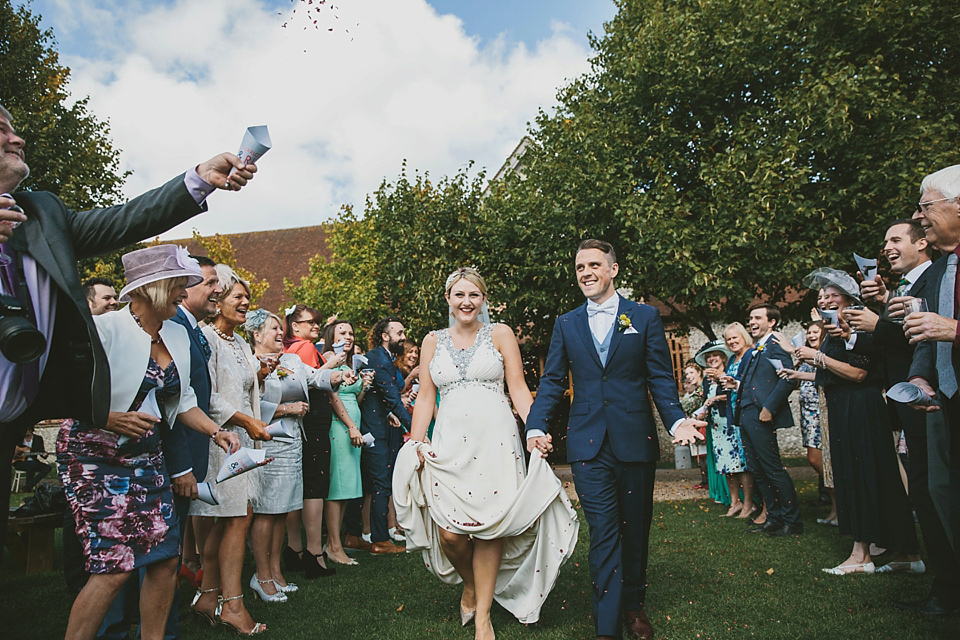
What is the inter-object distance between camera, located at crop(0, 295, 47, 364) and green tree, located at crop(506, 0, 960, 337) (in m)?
12.8

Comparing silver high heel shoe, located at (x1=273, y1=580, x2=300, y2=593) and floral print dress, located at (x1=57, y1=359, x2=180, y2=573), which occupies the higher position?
floral print dress, located at (x1=57, y1=359, x2=180, y2=573)

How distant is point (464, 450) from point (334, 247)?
2440 cm

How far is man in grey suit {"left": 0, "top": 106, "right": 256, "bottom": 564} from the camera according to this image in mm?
2307

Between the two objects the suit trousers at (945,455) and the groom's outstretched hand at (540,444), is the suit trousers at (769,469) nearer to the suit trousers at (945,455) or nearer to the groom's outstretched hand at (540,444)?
the suit trousers at (945,455)

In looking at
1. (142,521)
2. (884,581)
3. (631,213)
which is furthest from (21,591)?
(631,213)

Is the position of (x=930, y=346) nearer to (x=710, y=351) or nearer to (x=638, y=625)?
(x=638, y=625)

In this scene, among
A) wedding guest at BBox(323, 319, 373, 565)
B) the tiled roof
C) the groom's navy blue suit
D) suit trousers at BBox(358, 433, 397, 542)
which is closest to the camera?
the groom's navy blue suit

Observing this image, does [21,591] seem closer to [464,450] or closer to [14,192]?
[464,450]

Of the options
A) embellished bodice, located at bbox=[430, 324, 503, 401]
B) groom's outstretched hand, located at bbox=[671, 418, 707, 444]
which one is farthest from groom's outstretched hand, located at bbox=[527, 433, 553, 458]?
groom's outstretched hand, located at bbox=[671, 418, 707, 444]

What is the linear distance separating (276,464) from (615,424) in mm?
2976

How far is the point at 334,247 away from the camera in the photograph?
28.1 metres

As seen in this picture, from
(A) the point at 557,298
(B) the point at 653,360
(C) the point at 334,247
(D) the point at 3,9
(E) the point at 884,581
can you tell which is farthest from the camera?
(C) the point at 334,247

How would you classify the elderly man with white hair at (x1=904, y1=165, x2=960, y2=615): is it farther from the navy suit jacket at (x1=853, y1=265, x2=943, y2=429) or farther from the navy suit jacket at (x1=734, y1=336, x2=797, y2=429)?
the navy suit jacket at (x1=734, y1=336, x2=797, y2=429)

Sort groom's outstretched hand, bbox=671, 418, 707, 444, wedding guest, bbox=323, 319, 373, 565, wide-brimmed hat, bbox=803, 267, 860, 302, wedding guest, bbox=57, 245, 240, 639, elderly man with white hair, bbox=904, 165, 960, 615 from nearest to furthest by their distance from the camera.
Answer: wedding guest, bbox=57, 245, 240, 639, elderly man with white hair, bbox=904, 165, 960, 615, groom's outstretched hand, bbox=671, 418, 707, 444, wide-brimmed hat, bbox=803, 267, 860, 302, wedding guest, bbox=323, 319, 373, 565
